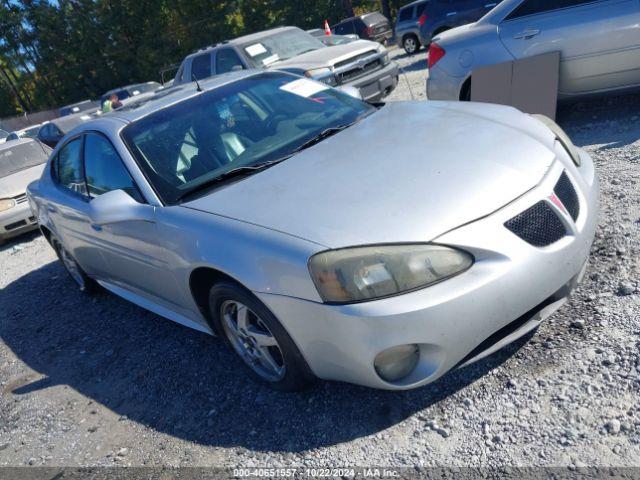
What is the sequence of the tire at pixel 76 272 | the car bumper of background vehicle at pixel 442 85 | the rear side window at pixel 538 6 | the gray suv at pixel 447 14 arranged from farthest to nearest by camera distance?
1. the gray suv at pixel 447 14
2. the car bumper of background vehicle at pixel 442 85
3. the rear side window at pixel 538 6
4. the tire at pixel 76 272

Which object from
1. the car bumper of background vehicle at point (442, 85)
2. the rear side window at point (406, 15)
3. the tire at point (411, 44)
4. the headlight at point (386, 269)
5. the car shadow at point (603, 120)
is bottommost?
the tire at point (411, 44)

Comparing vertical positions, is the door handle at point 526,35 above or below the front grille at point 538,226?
above

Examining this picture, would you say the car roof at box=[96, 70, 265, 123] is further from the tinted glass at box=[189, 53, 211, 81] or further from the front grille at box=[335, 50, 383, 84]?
the tinted glass at box=[189, 53, 211, 81]

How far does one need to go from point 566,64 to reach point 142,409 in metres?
4.95

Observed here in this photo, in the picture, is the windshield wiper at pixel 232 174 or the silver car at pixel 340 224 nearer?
the silver car at pixel 340 224

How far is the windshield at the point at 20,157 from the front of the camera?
927cm

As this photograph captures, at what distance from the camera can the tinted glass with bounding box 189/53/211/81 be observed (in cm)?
997

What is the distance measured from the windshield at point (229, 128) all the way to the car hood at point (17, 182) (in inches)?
222

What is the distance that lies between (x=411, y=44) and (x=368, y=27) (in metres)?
4.49

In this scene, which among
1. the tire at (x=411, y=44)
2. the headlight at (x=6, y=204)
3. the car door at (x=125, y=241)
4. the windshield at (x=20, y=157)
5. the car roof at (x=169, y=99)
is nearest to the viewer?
the car door at (x=125, y=241)

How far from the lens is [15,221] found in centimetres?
807

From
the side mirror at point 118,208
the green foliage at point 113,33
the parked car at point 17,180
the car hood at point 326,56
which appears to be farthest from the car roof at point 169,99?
the green foliage at point 113,33

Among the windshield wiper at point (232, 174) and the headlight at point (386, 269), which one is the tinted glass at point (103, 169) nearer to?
the windshield wiper at point (232, 174)

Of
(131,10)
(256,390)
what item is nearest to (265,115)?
(256,390)
